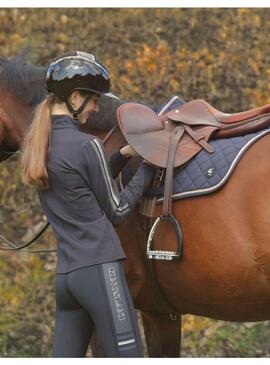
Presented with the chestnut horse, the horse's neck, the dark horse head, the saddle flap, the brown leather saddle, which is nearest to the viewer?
the chestnut horse

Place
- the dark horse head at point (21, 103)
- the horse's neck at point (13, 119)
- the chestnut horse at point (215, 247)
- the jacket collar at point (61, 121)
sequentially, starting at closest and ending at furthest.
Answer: the jacket collar at point (61, 121) < the chestnut horse at point (215, 247) < the dark horse head at point (21, 103) < the horse's neck at point (13, 119)

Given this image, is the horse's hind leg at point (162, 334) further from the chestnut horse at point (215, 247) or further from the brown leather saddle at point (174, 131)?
the brown leather saddle at point (174, 131)

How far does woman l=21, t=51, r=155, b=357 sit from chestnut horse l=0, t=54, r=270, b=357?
510mm

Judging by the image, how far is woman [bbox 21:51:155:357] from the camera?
3.48 meters

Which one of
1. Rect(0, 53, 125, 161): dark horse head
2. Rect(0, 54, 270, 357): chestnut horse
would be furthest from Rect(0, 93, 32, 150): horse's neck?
Rect(0, 54, 270, 357): chestnut horse

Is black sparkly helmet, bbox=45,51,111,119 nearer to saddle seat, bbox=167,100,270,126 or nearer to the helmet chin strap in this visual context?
the helmet chin strap

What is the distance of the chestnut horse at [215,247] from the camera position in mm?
3832

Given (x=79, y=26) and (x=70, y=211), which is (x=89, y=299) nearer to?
(x=70, y=211)

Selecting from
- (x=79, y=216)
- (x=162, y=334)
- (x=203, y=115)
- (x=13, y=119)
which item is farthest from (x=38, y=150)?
(x=162, y=334)

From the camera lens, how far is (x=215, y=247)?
12.9 ft

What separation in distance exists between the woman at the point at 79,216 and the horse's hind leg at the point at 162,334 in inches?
44.2

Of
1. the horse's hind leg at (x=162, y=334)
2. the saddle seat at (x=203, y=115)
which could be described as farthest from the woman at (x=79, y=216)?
the horse's hind leg at (x=162, y=334)

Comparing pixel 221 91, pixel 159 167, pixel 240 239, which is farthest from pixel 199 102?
pixel 221 91

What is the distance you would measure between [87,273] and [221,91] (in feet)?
13.3
